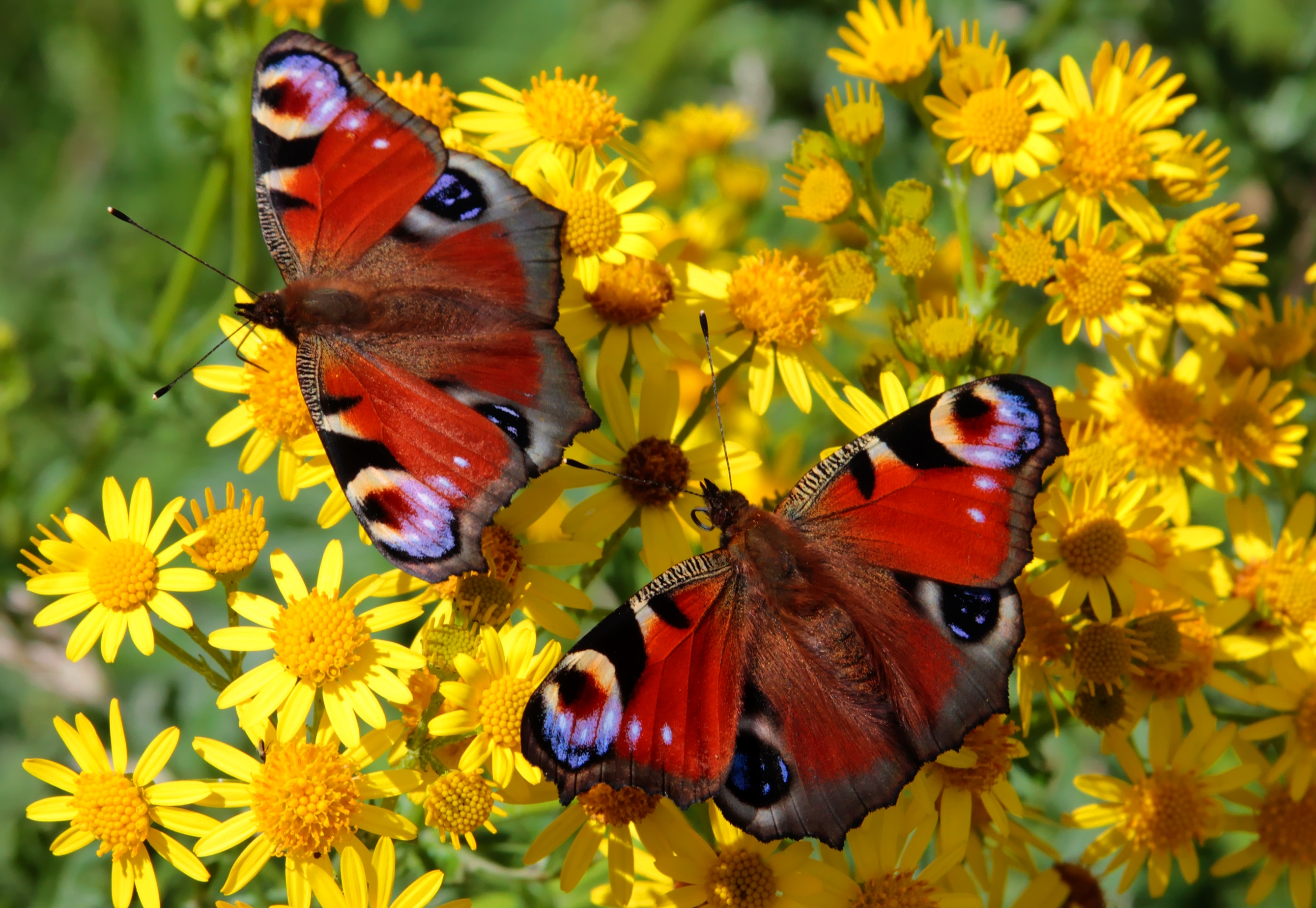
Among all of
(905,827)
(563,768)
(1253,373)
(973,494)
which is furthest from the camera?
(1253,373)

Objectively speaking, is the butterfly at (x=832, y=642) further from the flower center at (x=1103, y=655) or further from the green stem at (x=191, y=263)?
the green stem at (x=191, y=263)

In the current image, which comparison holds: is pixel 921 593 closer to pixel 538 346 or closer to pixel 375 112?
pixel 538 346

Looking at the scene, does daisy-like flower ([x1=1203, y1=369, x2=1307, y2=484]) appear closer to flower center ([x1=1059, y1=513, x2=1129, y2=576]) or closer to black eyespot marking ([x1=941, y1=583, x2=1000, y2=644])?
flower center ([x1=1059, y1=513, x2=1129, y2=576])

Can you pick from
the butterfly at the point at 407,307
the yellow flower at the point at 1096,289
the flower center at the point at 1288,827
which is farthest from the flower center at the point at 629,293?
the flower center at the point at 1288,827

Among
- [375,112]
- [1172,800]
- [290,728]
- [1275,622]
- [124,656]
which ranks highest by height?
[375,112]

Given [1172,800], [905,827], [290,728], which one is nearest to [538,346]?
[290,728]

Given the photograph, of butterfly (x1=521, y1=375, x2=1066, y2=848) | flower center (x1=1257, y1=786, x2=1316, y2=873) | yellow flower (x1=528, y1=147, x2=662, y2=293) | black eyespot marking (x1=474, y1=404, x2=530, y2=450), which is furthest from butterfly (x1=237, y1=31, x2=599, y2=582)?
flower center (x1=1257, y1=786, x2=1316, y2=873)
